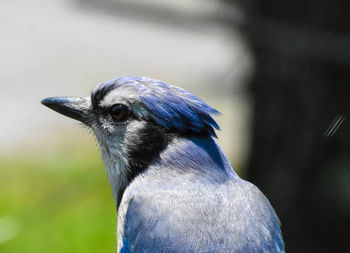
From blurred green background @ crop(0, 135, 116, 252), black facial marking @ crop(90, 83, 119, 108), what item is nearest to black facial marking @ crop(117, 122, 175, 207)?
black facial marking @ crop(90, 83, 119, 108)

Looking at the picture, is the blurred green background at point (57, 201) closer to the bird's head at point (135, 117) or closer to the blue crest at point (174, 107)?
the bird's head at point (135, 117)

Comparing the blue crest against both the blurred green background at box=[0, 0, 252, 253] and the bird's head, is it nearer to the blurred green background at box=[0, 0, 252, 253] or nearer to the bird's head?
the bird's head

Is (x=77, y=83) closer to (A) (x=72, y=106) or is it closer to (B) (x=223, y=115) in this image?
(B) (x=223, y=115)

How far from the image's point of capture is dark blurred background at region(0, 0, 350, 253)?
3398 mm

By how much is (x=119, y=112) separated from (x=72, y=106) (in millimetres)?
196

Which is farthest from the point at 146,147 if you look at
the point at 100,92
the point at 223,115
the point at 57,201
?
the point at 57,201

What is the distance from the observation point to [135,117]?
8.05 ft

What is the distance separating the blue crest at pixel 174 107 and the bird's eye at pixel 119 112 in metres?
0.08

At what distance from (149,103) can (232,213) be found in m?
0.44

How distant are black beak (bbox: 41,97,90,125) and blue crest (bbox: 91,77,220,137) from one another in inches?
9.5

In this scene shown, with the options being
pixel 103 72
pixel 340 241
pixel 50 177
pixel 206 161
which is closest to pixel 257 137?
pixel 340 241

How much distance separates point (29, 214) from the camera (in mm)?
4285

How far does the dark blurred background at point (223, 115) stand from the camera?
340 centimetres

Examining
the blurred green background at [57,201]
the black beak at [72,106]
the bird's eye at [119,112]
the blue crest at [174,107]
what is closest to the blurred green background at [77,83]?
the blurred green background at [57,201]
